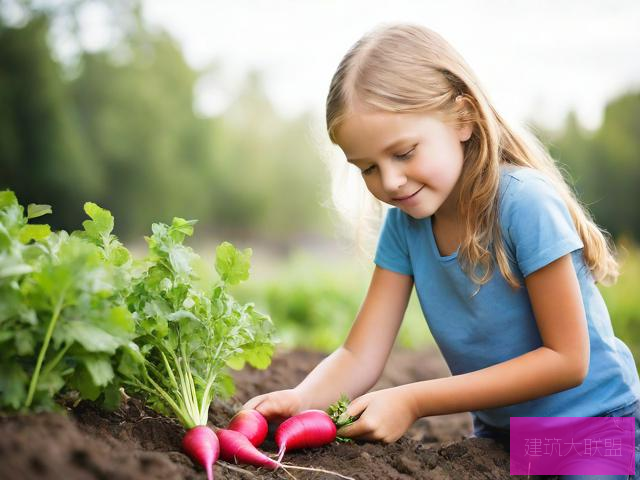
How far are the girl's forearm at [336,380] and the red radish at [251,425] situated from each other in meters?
0.25

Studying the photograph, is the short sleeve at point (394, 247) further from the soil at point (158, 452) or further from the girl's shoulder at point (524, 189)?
the soil at point (158, 452)

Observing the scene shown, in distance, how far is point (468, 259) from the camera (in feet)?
7.27

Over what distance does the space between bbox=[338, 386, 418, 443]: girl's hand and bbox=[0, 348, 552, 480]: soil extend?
4cm

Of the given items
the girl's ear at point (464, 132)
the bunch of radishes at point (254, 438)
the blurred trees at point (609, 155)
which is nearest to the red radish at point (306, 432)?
the bunch of radishes at point (254, 438)

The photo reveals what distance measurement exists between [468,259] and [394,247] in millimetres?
378

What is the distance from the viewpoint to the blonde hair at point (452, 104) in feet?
6.90

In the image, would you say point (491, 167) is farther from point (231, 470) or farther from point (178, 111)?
point (178, 111)

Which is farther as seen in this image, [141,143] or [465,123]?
[141,143]

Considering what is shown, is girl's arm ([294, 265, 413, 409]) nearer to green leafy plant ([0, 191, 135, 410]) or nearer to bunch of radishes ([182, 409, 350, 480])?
bunch of radishes ([182, 409, 350, 480])

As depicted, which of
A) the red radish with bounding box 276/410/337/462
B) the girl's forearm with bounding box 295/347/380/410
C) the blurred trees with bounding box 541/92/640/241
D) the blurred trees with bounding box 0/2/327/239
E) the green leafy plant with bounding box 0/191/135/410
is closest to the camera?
the green leafy plant with bounding box 0/191/135/410

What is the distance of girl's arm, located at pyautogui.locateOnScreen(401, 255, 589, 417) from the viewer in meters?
1.99

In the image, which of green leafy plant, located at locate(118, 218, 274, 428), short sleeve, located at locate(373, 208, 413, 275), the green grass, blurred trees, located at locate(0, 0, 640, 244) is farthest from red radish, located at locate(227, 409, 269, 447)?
blurred trees, located at locate(0, 0, 640, 244)

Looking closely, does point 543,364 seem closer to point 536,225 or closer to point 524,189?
point 536,225

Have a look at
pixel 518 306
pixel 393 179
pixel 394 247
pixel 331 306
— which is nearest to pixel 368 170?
pixel 393 179
